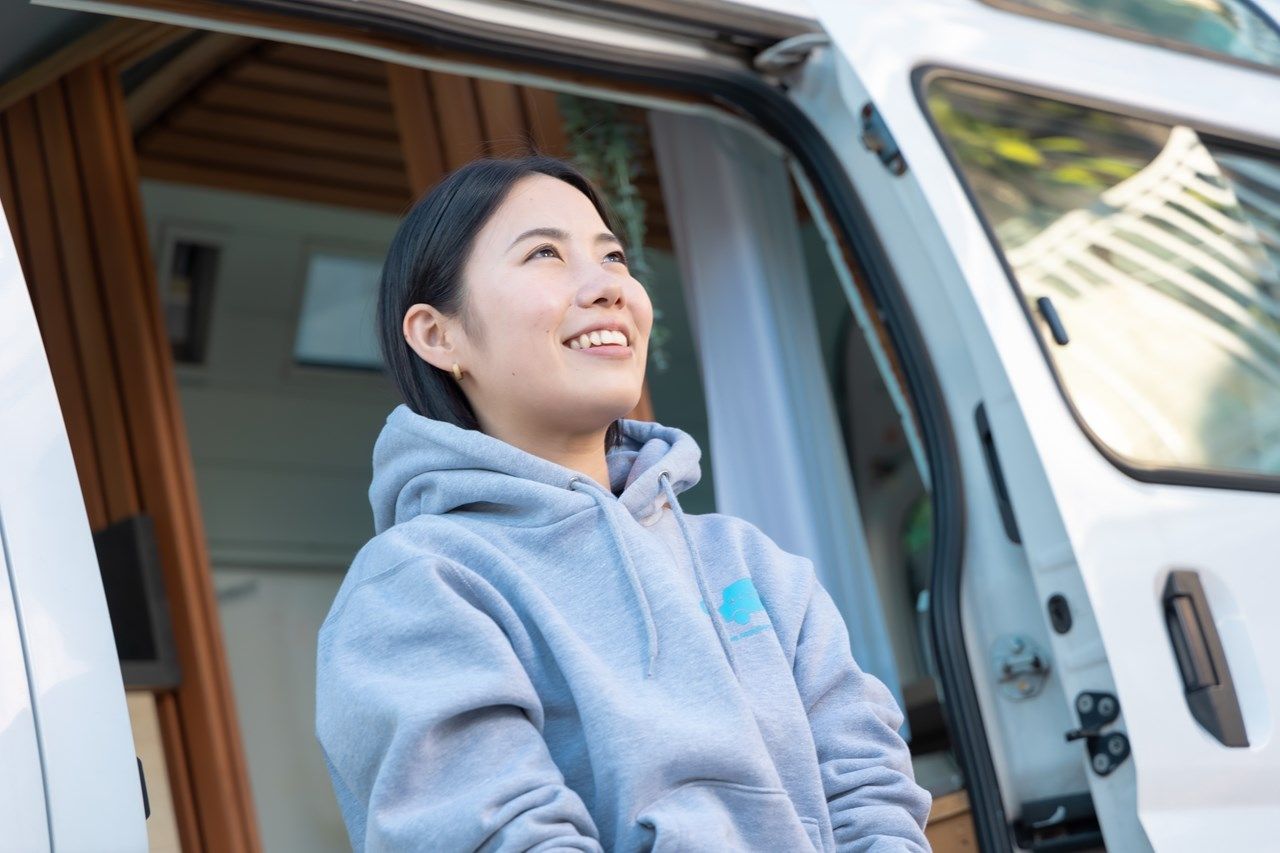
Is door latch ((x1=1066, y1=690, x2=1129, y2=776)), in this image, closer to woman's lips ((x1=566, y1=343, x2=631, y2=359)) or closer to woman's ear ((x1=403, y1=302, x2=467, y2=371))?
woman's lips ((x1=566, y1=343, x2=631, y2=359))

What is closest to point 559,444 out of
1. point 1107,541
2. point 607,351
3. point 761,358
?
point 607,351

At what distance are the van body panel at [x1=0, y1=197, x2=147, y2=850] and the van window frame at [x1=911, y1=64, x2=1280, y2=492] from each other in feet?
4.35

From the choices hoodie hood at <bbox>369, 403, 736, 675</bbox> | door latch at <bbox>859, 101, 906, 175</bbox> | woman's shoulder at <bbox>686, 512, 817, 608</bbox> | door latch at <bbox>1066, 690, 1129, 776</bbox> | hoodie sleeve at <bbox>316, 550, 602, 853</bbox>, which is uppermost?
door latch at <bbox>859, 101, 906, 175</bbox>

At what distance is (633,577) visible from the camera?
159cm

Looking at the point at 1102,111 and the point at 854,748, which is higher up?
the point at 1102,111

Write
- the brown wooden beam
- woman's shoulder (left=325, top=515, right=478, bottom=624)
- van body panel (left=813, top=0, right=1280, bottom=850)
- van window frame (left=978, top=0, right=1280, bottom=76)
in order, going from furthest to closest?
the brown wooden beam < van window frame (left=978, top=0, right=1280, bottom=76) < van body panel (left=813, top=0, right=1280, bottom=850) < woman's shoulder (left=325, top=515, right=478, bottom=624)

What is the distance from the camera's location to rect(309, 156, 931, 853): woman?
1.42 metres

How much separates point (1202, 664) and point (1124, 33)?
4.24 feet

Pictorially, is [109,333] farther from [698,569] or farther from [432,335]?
[698,569]

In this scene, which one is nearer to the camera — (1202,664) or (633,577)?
(633,577)

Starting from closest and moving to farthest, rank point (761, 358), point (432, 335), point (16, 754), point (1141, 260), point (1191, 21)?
point (16, 754) < point (432, 335) < point (1141, 260) < point (1191, 21) < point (761, 358)

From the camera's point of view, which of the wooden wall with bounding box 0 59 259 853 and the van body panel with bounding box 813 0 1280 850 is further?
the wooden wall with bounding box 0 59 259 853

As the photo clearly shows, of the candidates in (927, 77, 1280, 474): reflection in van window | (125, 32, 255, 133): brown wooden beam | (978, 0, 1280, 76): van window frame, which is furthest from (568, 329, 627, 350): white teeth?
(125, 32, 255, 133): brown wooden beam

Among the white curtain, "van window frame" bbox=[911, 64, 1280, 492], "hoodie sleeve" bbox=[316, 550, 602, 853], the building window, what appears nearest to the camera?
"hoodie sleeve" bbox=[316, 550, 602, 853]
